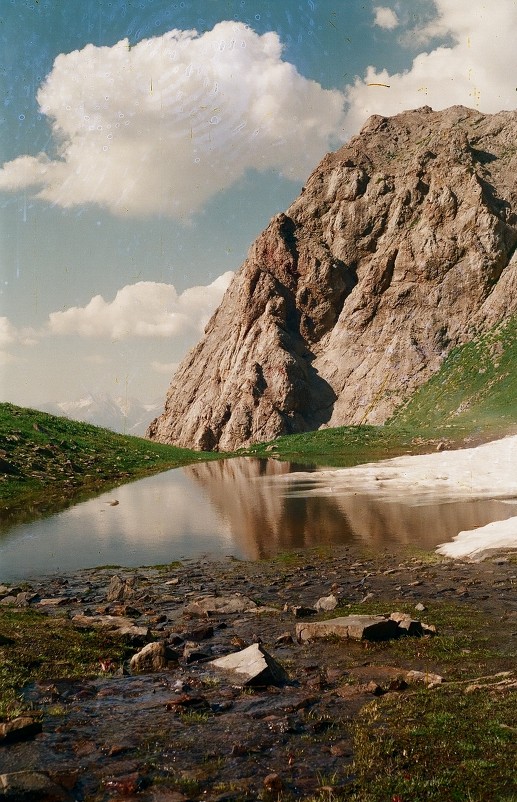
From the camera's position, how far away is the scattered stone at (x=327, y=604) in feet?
58.5

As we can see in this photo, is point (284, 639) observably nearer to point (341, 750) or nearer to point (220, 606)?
point (220, 606)

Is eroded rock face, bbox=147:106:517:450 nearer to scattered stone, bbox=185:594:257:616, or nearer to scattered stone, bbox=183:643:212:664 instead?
scattered stone, bbox=185:594:257:616

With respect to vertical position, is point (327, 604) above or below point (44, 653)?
below

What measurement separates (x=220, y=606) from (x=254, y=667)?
6.52m

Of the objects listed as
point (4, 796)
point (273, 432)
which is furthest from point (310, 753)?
point (273, 432)

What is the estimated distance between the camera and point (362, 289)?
135500 mm

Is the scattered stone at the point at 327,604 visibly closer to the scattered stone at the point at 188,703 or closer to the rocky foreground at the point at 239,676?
the rocky foreground at the point at 239,676

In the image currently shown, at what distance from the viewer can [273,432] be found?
4820 inches

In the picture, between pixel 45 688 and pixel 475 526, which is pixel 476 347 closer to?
pixel 475 526

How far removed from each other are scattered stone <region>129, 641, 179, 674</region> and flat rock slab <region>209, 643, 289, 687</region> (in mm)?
1092

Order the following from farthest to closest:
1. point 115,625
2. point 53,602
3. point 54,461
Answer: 1. point 54,461
2. point 53,602
3. point 115,625

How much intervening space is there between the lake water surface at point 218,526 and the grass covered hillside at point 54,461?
3660 mm

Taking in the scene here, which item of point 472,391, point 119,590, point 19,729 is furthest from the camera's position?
point 472,391

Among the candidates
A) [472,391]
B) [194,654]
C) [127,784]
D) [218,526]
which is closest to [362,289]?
[472,391]
